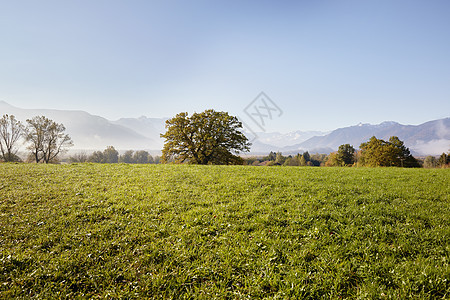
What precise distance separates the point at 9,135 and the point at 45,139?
27.5 ft

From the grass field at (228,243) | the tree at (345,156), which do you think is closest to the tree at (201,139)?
the grass field at (228,243)

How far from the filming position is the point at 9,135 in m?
52.6

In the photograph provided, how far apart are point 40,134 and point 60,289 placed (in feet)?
226

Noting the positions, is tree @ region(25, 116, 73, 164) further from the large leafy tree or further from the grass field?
the large leafy tree

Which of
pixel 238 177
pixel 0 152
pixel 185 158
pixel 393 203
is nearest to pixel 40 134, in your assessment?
pixel 0 152

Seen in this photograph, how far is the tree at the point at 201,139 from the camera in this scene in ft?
117

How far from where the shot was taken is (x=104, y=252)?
5598 mm

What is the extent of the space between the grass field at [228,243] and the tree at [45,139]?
193 feet

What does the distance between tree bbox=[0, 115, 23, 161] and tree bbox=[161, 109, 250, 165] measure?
47.9 m

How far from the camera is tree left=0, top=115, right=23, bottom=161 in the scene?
2007 inches

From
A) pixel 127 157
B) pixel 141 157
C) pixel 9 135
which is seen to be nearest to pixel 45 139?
pixel 9 135

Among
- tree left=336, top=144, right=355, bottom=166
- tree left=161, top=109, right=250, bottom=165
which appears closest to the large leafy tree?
tree left=336, top=144, right=355, bottom=166

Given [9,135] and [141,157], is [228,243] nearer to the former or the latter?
[9,135]

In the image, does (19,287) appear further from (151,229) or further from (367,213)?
(367,213)
